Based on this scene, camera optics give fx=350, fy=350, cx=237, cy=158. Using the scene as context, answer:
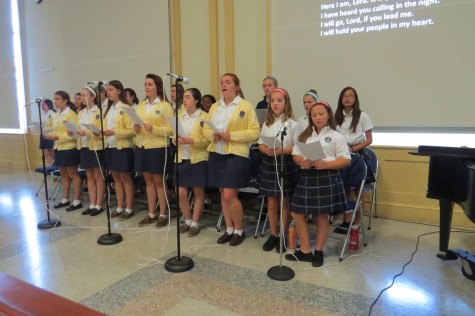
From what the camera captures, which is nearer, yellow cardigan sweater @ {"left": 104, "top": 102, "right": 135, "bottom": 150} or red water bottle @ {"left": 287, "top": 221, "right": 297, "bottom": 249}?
red water bottle @ {"left": 287, "top": 221, "right": 297, "bottom": 249}

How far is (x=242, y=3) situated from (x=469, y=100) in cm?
300

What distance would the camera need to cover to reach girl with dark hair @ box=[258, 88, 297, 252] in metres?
2.93

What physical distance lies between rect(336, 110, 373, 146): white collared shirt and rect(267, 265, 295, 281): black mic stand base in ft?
4.82

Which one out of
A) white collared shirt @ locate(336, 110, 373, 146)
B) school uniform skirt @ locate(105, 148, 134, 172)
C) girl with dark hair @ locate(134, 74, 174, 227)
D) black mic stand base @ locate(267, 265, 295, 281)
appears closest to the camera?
black mic stand base @ locate(267, 265, 295, 281)

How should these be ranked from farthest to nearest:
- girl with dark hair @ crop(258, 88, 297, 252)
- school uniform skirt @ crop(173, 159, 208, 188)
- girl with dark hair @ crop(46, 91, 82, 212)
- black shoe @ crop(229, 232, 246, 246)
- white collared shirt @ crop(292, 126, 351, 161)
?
1. girl with dark hair @ crop(46, 91, 82, 212)
2. school uniform skirt @ crop(173, 159, 208, 188)
3. black shoe @ crop(229, 232, 246, 246)
4. girl with dark hair @ crop(258, 88, 297, 252)
5. white collared shirt @ crop(292, 126, 351, 161)

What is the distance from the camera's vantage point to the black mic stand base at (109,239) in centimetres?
323

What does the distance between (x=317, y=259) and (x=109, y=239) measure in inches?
74.4

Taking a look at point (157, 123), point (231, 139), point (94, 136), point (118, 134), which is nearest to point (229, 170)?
point (231, 139)

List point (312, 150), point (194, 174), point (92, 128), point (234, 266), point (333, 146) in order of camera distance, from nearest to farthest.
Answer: point (312, 150), point (333, 146), point (234, 266), point (194, 174), point (92, 128)

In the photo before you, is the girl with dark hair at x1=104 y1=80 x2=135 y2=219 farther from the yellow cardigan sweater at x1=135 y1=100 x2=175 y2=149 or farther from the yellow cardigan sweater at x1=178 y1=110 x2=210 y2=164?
the yellow cardigan sweater at x1=178 y1=110 x2=210 y2=164

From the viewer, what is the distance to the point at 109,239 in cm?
326

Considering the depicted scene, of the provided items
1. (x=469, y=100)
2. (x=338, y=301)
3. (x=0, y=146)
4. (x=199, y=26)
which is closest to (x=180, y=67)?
(x=199, y=26)

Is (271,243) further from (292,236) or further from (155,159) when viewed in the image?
(155,159)

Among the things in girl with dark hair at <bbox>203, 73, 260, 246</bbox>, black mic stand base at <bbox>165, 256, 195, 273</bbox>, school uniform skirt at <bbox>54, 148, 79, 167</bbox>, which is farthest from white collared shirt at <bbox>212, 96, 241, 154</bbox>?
school uniform skirt at <bbox>54, 148, 79, 167</bbox>
